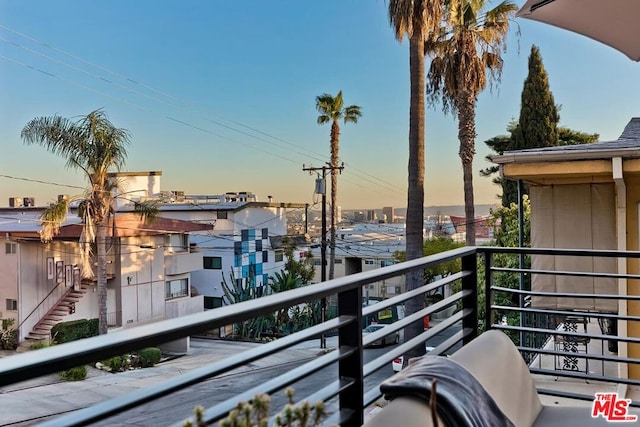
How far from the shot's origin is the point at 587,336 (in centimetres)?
255

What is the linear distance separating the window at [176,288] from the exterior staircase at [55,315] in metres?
3.23

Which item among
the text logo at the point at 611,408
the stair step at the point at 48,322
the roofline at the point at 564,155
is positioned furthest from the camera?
the stair step at the point at 48,322

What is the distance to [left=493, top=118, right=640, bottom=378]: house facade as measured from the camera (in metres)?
4.68

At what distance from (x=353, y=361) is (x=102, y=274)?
16.3m

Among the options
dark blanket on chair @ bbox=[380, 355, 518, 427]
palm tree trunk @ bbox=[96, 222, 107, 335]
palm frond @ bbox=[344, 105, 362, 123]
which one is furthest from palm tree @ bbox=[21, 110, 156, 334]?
dark blanket on chair @ bbox=[380, 355, 518, 427]

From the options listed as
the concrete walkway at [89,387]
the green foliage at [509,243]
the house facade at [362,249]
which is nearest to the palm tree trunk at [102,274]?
the concrete walkway at [89,387]

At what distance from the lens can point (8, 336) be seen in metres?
15.5

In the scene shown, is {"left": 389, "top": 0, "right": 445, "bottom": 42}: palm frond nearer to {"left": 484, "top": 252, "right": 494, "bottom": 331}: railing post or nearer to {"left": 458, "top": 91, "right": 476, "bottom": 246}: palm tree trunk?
{"left": 458, "top": 91, "right": 476, "bottom": 246}: palm tree trunk

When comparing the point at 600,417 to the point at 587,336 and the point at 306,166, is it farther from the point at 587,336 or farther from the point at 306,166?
the point at 306,166

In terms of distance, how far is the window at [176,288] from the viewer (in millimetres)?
19672

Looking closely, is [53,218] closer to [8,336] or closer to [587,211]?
[8,336]

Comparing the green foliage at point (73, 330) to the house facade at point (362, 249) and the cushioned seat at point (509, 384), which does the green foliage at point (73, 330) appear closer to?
the house facade at point (362, 249)

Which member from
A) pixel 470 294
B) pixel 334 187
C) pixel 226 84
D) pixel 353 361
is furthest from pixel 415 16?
pixel 226 84

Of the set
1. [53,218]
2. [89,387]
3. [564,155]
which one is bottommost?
[89,387]
